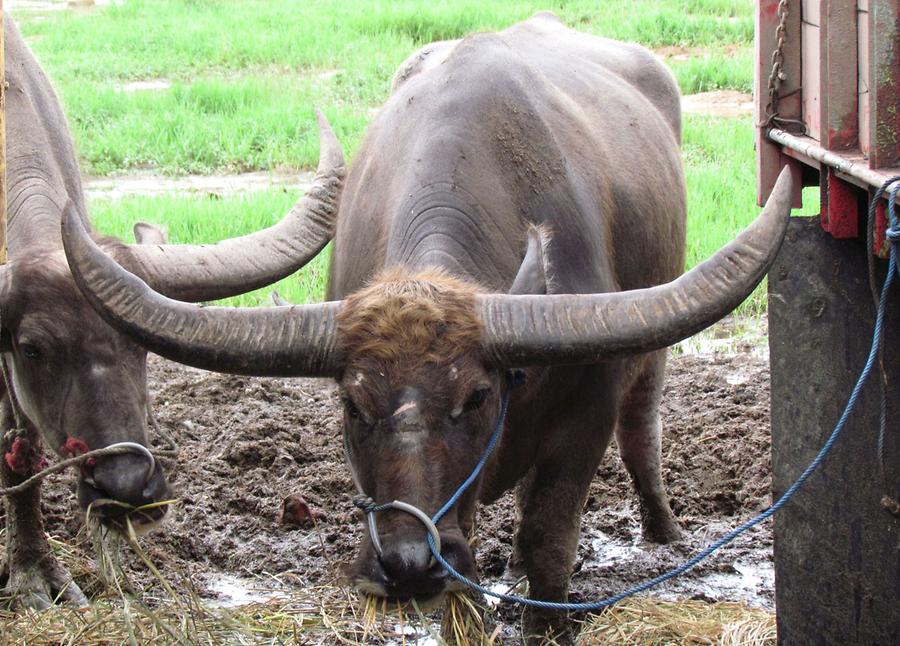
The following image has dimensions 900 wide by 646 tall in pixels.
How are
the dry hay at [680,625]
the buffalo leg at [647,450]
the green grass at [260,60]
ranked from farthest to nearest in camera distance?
the green grass at [260,60] → the buffalo leg at [647,450] → the dry hay at [680,625]

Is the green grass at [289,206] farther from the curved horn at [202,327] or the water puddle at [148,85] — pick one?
the water puddle at [148,85]

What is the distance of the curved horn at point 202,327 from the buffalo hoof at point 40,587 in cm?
179

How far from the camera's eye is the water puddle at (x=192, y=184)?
10.3 metres

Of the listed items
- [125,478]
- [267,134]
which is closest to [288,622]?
[125,478]

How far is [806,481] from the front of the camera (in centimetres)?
371

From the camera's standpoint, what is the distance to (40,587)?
4762 millimetres

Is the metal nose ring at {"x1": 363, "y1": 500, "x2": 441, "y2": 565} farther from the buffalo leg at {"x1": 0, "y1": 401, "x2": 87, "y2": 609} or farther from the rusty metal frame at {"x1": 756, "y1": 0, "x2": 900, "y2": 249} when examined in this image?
the buffalo leg at {"x1": 0, "y1": 401, "x2": 87, "y2": 609}

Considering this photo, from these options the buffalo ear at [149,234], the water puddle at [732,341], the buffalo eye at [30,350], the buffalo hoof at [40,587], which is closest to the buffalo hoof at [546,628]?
the buffalo hoof at [40,587]

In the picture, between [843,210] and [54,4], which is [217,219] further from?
[54,4]

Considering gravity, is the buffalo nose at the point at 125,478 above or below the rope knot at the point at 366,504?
below

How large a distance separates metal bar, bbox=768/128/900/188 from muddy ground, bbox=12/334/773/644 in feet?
6.16

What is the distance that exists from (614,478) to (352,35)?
417 inches

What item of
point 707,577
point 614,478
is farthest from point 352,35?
point 707,577

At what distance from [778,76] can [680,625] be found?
1854 millimetres
